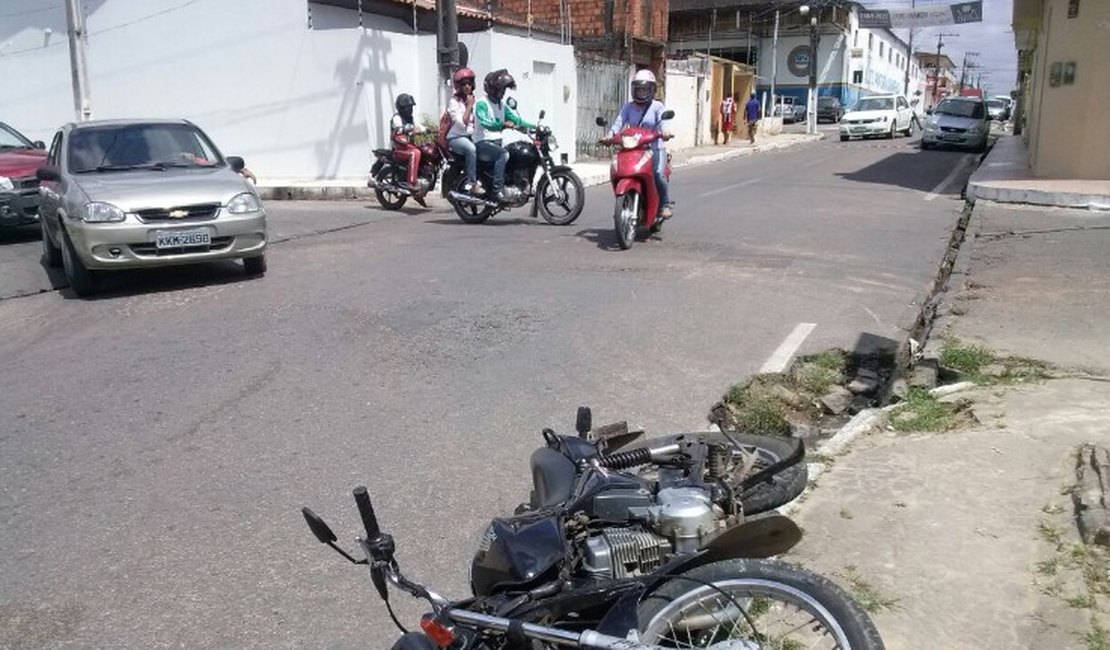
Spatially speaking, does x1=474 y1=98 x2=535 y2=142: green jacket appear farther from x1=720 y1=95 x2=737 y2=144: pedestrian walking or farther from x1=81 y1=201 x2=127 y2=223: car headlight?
x1=720 y1=95 x2=737 y2=144: pedestrian walking

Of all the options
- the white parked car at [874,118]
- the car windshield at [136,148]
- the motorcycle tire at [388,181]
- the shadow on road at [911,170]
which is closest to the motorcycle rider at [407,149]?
the motorcycle tire at [388,181]

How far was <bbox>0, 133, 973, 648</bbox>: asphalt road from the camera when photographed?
3.82m

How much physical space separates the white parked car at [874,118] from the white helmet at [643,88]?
2931 cm

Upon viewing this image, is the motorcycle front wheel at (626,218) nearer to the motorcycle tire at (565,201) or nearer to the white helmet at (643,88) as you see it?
the white helmet at (643,88)

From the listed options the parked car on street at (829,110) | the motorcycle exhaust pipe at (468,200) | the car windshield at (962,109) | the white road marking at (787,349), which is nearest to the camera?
the white road marking at (787,349)

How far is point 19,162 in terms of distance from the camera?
1236 cm

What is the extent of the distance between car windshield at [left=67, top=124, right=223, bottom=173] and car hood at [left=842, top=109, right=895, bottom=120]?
3224cm

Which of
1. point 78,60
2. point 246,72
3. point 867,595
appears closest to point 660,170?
point 867,595

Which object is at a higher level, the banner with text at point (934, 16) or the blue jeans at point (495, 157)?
the banner with text at point (934, 16)

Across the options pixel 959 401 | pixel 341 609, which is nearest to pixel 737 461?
pixel 341 609

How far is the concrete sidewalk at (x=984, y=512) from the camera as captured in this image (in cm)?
325

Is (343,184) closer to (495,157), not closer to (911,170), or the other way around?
(495,157)

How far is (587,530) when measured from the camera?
9.39 ft

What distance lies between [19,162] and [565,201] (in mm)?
6931
